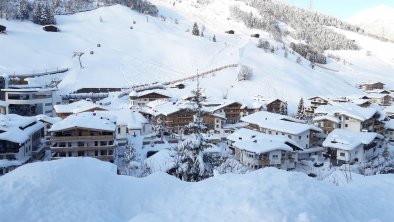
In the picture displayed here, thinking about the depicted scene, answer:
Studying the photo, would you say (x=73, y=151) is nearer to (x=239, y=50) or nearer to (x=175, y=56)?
(x=175, y=56)

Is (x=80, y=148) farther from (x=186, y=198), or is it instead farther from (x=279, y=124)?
(x=186, y=198)

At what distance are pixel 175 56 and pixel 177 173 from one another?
2407 inches

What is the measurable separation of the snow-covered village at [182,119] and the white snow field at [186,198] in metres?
0.03

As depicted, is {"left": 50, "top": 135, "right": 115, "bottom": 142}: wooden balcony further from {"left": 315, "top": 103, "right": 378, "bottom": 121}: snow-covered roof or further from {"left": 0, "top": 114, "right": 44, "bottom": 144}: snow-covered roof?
{"left": 315, "top": 103, "right": 378, "bottom": 121}: snow-covered roof

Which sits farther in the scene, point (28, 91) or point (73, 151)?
point (28, 91)

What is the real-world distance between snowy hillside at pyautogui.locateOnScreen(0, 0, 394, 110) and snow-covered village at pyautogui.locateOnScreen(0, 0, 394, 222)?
0.40 metres

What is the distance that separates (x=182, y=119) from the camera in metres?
37.2

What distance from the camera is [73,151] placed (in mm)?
23266

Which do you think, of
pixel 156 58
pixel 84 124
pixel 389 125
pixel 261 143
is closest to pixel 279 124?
pixel 261 143

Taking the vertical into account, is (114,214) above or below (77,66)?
above

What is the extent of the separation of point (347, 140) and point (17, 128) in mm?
22978

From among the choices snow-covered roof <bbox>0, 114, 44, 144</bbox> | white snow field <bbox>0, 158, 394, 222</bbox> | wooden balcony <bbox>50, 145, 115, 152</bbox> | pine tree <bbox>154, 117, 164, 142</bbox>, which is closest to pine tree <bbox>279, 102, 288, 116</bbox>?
pine tree <bbox>154, 117, 164, 142</bbox>

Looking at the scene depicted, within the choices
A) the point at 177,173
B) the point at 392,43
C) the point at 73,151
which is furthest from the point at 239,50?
the point at 392,43

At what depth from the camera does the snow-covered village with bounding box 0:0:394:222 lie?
593 centimetres
